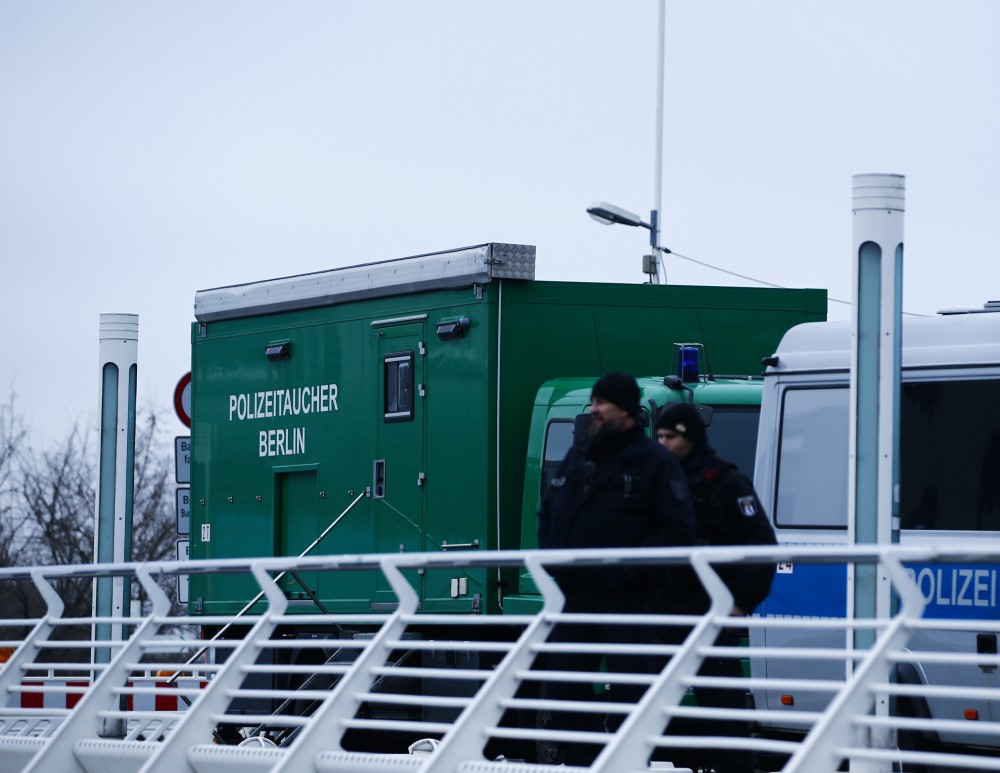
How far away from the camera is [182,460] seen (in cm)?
1639

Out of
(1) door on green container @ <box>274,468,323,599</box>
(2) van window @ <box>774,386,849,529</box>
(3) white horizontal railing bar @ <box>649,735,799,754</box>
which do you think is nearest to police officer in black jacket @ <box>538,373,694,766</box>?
(3) white horizontal railing bar @ <box>649,735,799,754</box>

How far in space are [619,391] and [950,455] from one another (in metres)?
3.00

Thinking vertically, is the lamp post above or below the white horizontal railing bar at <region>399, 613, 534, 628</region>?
above

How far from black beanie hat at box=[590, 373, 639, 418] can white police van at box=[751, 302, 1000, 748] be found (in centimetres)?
251

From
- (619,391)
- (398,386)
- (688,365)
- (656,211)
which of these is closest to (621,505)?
(619,391)

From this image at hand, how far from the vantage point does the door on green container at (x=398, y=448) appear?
13.9 metres

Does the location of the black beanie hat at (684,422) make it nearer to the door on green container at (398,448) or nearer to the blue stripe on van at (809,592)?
the blue stripe on van at (809,592)

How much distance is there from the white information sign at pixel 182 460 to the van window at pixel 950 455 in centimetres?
751

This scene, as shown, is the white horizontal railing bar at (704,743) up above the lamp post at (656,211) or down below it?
below

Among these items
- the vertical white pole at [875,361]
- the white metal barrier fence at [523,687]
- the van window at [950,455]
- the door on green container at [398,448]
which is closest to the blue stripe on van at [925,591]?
the white metal barrier fence at [523,687]

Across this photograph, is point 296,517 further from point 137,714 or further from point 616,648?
point 616,648

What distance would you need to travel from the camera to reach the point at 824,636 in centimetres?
1083

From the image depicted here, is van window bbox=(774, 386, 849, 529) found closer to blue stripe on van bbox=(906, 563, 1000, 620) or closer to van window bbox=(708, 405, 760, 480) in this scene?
blue stripe on van bbox=(906, 563, 1000, 620)

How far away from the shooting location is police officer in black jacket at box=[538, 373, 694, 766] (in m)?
→ 8.16
